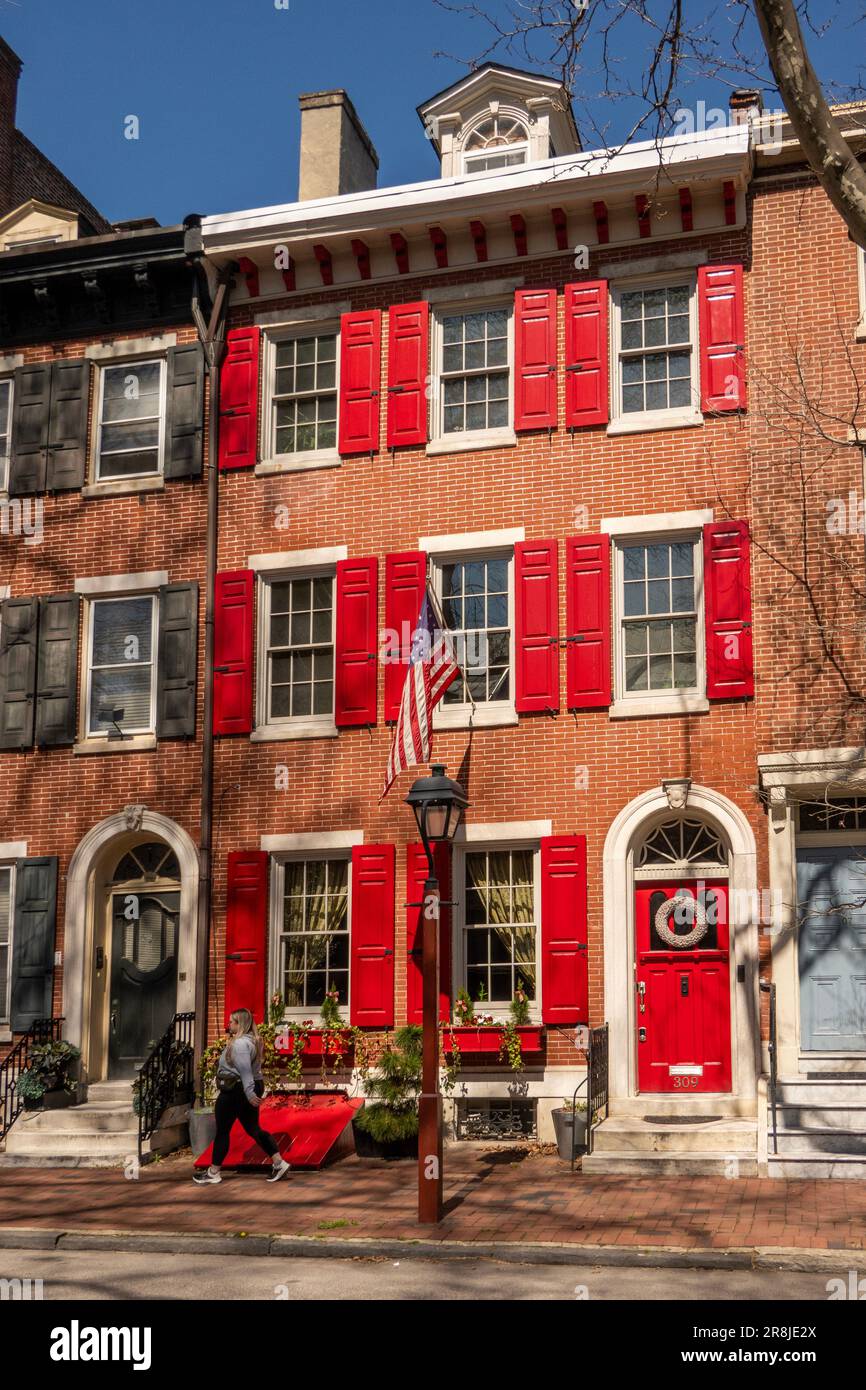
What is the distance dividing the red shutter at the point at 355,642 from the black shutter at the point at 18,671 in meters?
3.98

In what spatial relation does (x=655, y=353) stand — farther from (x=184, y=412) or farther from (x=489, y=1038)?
(x=489, y=1038)

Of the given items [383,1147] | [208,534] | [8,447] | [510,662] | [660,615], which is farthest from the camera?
[8,447]

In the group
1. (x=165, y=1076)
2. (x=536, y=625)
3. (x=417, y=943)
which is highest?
(x=536, y=625)

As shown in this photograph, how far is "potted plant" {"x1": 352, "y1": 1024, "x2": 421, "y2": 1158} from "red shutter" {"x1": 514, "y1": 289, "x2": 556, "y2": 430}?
22.8 feet

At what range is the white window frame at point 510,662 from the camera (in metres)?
16.5

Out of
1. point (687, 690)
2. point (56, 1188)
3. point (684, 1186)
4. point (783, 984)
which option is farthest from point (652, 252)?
point (56, 1188)

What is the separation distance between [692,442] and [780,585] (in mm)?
1916

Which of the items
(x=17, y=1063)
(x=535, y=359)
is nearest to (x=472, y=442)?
(x=535, y=359)

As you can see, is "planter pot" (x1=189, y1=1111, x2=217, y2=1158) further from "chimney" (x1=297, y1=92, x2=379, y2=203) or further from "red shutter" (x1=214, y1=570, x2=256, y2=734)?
"chimney" (x1=297, y1=92, x2=379, y2=203)

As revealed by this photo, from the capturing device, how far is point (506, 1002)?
16125mm

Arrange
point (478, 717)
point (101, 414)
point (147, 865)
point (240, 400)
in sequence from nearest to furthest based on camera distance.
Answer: point (478, 717) → point (147, 865) → point (240, 400) → point (101, 414)

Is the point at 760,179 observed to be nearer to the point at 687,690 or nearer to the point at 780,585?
the point at 780,585

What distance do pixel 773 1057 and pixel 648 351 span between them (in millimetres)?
7669

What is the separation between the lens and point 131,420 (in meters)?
18.8
